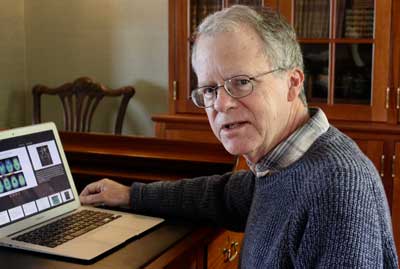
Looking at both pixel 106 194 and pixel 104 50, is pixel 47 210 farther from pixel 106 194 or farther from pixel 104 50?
pixel 104 50

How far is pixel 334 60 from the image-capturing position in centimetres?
285

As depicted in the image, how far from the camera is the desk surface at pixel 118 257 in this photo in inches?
42.2

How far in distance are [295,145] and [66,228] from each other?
18.8 inches

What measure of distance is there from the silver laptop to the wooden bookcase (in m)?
1.48

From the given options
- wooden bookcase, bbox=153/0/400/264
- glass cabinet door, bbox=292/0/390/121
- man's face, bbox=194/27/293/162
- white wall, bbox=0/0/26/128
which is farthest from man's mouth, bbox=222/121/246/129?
white wall, bbox=0/0/26/128

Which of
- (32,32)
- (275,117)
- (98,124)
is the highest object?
(32,32)

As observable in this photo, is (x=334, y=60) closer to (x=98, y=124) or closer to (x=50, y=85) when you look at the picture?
(x=98, y=124)

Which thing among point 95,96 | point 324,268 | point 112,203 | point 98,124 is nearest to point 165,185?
point 112,203

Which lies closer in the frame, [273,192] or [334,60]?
[273,192]

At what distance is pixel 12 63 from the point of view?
376cm

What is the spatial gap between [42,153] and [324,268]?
2.13 feet

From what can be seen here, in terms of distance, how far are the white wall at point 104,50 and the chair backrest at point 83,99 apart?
0.55 ft

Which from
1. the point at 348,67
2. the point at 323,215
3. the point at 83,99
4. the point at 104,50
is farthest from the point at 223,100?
the point at 104,50

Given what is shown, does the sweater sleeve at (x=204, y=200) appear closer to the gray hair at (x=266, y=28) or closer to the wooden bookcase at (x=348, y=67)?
the gray hair at (x=266, y=28)
